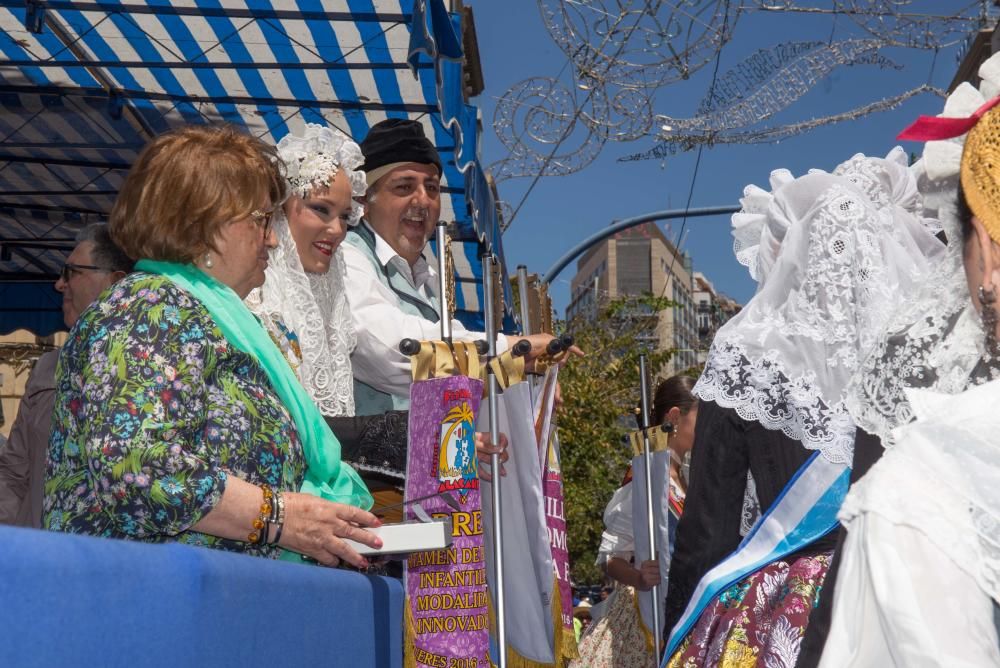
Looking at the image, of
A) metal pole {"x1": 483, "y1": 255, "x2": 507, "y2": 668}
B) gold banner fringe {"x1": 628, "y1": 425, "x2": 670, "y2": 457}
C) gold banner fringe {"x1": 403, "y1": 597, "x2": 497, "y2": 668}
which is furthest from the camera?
gold banner fringe {"x1": 628, "y1": 425, "x2": 670, "y2": 457}

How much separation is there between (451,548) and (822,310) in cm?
132

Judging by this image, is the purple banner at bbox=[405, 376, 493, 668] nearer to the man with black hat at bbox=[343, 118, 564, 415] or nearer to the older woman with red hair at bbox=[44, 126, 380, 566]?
the man with black hat at bbox=[343, 118, 564, 415]

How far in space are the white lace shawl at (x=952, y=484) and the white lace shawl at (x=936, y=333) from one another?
203 mm

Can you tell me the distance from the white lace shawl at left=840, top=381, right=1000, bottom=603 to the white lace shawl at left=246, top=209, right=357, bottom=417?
2361 millimetres

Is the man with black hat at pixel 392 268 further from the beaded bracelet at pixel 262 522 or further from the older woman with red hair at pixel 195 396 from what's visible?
the beaded bracelet at pixel 262 522

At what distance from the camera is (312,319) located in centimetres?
361

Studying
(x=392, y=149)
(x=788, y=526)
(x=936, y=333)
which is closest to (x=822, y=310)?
(x=788, y=526)

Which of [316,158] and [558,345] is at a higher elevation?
[316,158]

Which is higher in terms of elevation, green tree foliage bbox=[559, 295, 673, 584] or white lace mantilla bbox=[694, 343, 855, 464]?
green tree foliage bbox=[559, 295, 673, 584]

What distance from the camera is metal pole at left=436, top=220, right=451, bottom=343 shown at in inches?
140

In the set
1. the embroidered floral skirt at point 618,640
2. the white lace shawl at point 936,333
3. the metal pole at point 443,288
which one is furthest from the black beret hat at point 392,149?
the embroidered floral skirt at point 618,640

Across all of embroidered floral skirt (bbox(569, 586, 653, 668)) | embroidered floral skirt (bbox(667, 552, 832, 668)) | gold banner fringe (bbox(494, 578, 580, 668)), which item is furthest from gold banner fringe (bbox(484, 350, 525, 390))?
embroidered floral skirt (bbox(569, 586, 653, 668))

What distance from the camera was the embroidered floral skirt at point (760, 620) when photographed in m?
2.75

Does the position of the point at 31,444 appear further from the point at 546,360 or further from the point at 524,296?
the point at 524,296
